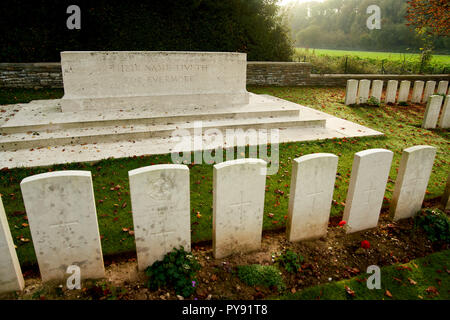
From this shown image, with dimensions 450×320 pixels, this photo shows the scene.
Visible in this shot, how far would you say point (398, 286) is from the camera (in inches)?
118

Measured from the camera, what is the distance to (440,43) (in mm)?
34875

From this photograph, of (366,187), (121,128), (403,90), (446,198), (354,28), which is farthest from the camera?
(354,28)

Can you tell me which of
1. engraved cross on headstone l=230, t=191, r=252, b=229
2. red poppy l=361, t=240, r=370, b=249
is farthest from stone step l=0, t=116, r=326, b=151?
red poppy l=361, t=240, r=370, b=249

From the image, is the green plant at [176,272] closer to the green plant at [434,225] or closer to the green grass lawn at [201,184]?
the green grass lawn at [201,184]

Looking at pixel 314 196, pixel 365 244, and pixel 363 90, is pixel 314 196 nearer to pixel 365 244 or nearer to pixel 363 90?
pixel 365 244

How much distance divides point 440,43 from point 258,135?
39894mm

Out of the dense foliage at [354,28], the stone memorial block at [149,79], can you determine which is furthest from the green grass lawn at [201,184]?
the dense foliage at [354,28]

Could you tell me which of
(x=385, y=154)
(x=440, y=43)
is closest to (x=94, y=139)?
(x=385, y=154)

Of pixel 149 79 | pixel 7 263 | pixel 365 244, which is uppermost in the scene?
pixel 149 79

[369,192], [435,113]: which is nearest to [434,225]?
[369,192]

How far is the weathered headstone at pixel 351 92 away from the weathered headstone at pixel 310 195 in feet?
27.8

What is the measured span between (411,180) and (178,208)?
10.3 feet

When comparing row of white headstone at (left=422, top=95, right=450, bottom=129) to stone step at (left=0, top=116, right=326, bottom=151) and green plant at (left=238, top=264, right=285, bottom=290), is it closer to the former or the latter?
stone step at (left=0, top=116, right=326, bottom=151)
